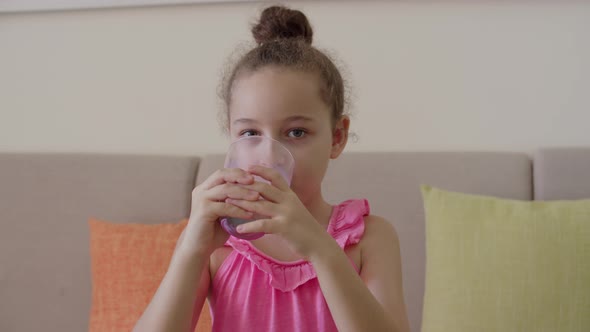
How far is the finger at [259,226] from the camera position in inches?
29.9

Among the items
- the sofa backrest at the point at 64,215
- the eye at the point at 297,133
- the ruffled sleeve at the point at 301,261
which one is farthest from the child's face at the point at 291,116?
the sofa backrest at the point at 64,215

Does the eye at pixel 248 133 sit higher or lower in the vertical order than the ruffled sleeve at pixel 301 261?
higher

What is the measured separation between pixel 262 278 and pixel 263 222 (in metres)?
0.28

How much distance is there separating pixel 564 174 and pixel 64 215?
1365mm

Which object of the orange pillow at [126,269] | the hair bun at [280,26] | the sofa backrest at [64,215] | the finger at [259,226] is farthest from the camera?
the sofa backrest at [64,215]

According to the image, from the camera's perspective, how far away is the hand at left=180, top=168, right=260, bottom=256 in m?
0.78

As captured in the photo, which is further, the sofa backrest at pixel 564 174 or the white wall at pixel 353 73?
the white wall at pixel 353 73

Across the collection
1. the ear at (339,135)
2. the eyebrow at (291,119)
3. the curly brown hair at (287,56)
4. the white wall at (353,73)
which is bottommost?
the eyebrow at (291,119)

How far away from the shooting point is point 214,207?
0.80 m

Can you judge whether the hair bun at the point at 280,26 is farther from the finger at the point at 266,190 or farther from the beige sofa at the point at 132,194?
the beige sofa at the point at 132,194

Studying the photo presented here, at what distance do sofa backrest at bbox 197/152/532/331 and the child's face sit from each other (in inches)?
25.1

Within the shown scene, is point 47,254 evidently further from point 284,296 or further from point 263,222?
point 263,222

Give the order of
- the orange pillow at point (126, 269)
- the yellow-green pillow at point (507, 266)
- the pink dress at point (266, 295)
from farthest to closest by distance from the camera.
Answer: the orange pillow at point (126, 269), the yellow-green pillow at point (507, 266), the pink dress at point (266, 295)

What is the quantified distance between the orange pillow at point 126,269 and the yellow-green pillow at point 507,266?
1.88 ft
